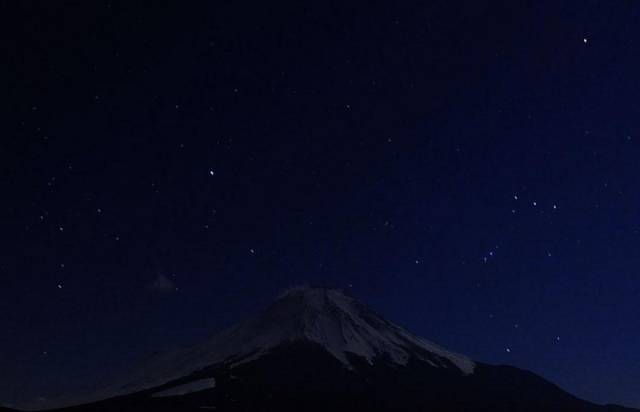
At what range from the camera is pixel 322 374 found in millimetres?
138750

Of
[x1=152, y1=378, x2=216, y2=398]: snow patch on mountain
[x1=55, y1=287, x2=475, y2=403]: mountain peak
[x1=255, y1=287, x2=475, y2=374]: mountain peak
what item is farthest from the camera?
[x1=255, y1=287, x2=475, y2=374]: mountain peak

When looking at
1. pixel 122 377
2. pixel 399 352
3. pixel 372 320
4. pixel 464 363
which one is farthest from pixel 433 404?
pixel 122 377

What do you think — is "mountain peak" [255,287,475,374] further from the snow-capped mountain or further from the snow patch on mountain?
the snow patch on mountain

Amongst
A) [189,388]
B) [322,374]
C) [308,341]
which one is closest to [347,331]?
[308,341]

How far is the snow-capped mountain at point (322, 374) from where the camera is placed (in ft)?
390

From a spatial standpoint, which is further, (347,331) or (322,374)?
(347,331)

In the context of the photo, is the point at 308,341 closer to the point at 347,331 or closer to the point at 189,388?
the point at 347,331

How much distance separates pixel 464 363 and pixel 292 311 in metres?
50.8

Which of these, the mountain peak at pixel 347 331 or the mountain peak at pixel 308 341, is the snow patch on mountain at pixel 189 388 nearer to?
the mountain peak at pixel 308 341

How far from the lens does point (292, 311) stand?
7372 inches

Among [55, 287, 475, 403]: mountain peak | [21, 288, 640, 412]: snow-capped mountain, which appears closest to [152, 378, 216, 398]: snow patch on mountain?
[21, 288, 640, 412]: snow-capped mountain

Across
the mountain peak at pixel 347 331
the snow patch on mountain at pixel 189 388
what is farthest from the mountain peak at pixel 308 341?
the snow patch on mountain at pixel 189 388

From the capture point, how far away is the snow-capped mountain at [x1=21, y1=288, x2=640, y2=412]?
118938mm

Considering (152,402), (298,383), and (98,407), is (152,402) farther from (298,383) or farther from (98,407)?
(298,383)
